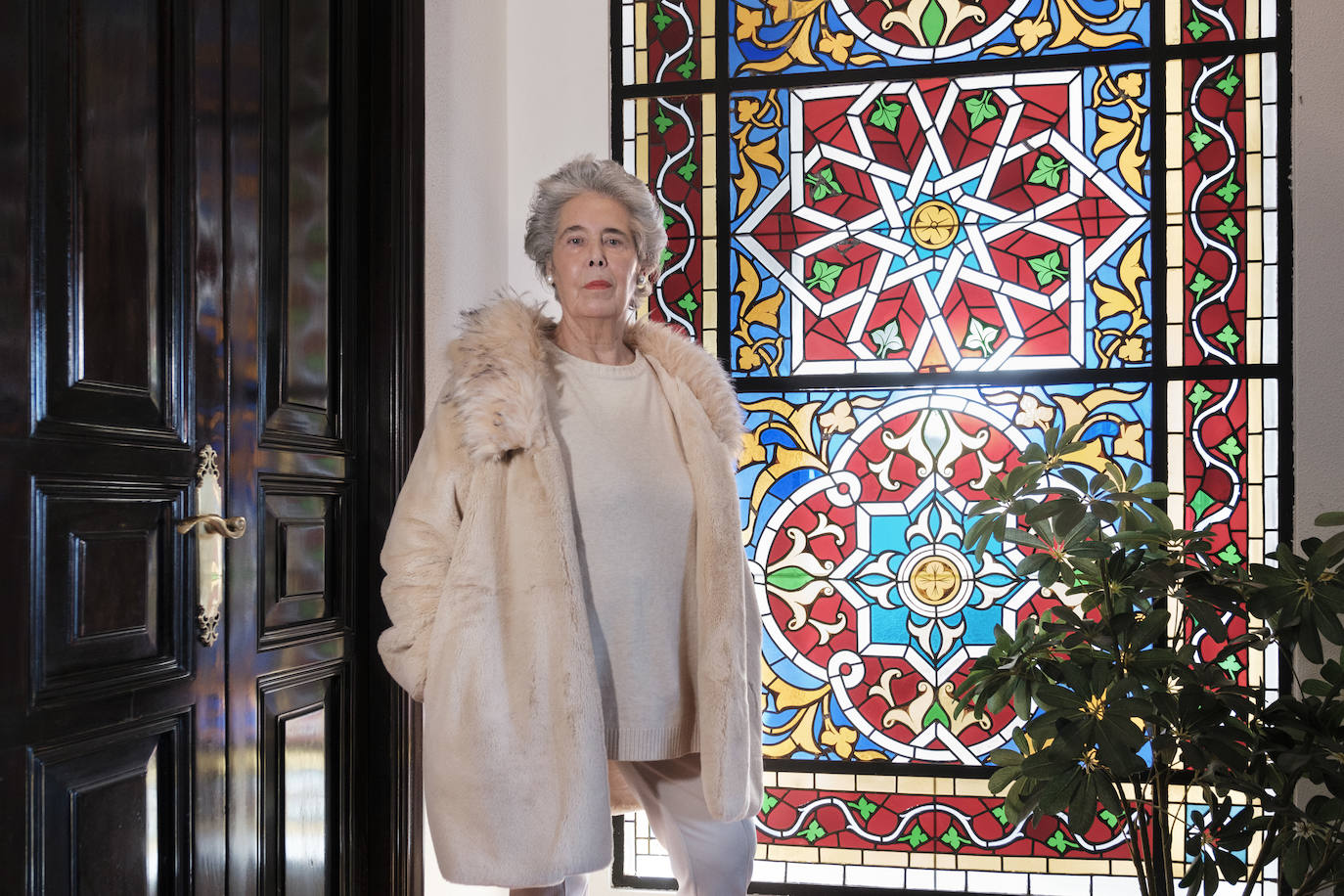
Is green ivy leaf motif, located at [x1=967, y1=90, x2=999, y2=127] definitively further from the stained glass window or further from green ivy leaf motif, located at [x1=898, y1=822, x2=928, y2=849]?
green ivy leaf motif, located at [x1=898, y1=822, x2=928, y2=849]

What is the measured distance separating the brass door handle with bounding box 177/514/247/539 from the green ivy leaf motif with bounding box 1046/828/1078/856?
205 centimetres

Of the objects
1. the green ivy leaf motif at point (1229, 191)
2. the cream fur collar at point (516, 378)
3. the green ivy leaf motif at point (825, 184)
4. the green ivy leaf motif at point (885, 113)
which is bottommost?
the cream fur collar at point (516, 378)

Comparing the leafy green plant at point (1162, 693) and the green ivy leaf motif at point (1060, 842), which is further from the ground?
the leafy green plant at point (1162, 693)

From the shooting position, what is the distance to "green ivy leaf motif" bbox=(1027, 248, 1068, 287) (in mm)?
2695

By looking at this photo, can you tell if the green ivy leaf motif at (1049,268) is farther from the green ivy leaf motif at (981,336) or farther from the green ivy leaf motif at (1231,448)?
the green ivy leaf motif at (1231,448)

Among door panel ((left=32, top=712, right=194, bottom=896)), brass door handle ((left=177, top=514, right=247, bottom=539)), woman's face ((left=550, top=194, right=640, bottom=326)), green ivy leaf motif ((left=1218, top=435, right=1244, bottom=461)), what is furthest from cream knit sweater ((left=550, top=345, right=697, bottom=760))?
green ivy leaf motif ((left=1218, top=435, right=1244, bottom=461))

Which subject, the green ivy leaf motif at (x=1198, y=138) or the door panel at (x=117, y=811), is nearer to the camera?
the door panel at (x=117, y=811)

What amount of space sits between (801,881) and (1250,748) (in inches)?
43.9

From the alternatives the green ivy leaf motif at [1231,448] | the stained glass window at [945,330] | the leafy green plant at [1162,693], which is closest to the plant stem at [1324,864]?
the leafy green plant at [1162,693]

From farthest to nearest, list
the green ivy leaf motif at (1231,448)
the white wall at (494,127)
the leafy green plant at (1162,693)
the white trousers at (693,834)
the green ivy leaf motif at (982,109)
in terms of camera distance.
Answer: the green ivy leaf motif at (982,109)
the green ivy leaf motif at (1231,448)
the white wall at (494,127)
the leafy green plant at (1162,693)
the white trousers at (693,834)

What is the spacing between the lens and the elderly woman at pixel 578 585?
1636mm

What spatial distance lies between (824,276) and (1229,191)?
1010mm

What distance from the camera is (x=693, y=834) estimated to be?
6.00 feet

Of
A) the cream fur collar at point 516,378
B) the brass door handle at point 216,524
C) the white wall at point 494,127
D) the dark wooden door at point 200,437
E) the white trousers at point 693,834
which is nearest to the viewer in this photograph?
the dark wooden door at point 200,437
